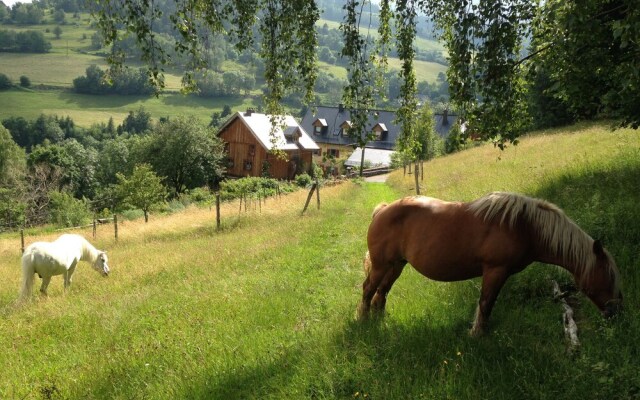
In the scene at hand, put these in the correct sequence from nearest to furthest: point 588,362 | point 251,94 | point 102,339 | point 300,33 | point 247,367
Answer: point 588,362 < point 247,367 < point 300,33 < point 102,339 < point 251,94

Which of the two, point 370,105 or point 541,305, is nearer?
point 541,305

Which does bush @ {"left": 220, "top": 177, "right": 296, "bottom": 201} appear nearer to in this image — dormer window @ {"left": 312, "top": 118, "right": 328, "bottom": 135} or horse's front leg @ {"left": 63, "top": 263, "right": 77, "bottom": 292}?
horse's front leg @ {"left": 63, "top": 263, "right": 77, "bottom": 292}

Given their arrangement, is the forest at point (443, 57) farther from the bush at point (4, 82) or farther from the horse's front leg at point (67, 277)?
the bush at point (4, 82)

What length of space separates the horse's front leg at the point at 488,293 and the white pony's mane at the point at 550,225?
0.50 metres

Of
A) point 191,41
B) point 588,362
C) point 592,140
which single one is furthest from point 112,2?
point 592,140

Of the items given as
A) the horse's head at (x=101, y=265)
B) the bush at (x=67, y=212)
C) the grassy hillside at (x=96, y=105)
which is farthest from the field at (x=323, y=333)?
the grassy hillside at (x=96, y=105)

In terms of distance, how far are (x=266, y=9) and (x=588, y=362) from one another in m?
5.52

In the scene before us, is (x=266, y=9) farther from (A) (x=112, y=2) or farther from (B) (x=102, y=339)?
(B) (x=102, y=339)

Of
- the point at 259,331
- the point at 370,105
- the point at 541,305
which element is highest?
the point at 370,105

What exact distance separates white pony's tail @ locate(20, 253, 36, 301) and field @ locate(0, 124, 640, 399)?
255 millimetres

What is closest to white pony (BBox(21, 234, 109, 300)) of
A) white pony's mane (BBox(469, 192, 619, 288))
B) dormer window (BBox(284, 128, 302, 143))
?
white pony's mane (BBox(469, 192, 619, 288))

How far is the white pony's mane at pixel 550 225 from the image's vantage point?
4129 millimetres

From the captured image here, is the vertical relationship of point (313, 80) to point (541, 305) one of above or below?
above

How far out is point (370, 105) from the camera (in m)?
5.77
